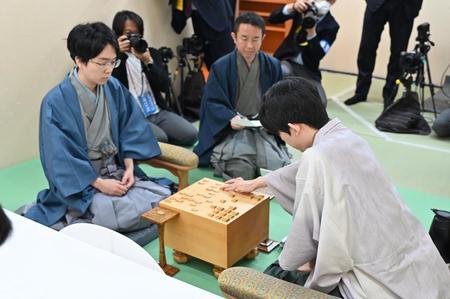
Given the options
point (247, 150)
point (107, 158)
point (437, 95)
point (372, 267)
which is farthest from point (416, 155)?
point (372, 267)

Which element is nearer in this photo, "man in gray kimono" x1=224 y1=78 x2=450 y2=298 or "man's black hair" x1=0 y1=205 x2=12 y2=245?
"man's black hair" x1=0 y1=205 x2=12 y2=245

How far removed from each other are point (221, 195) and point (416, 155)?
2.10 m

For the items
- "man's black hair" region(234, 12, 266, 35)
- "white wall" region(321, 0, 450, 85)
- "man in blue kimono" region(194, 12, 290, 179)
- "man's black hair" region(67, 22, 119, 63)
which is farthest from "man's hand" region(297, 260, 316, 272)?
"white wall" region(321, 0, 450, 85)

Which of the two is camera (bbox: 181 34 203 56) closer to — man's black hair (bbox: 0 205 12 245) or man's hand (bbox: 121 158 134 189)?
man's hand (bbox: 121 158 134 189)

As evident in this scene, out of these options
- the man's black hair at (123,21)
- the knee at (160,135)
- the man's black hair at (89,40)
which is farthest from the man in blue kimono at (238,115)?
the man's black hair at (89,40)

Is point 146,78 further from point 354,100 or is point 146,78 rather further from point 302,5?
point 354,100

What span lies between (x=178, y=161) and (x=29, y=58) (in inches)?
58.1

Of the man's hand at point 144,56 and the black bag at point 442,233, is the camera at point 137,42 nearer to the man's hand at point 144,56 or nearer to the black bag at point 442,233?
the man's hand at point 144,56

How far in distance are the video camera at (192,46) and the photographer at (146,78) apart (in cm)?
56

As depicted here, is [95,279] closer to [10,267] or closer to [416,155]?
[10,267]

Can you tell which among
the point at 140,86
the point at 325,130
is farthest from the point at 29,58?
the point at 325,130

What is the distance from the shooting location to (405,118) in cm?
455

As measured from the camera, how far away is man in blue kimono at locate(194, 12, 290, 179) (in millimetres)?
3436

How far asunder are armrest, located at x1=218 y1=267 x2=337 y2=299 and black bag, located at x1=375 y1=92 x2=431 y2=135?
326cm
